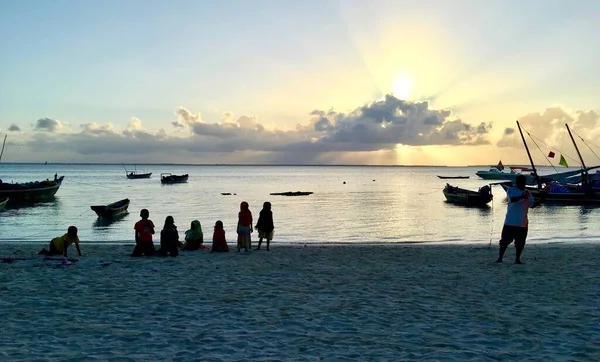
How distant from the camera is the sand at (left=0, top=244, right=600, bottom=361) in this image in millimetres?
6641

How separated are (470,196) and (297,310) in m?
50.2

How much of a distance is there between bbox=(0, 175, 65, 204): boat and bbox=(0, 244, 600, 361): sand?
43962 millimetres

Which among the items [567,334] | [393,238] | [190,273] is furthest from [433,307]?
[393,238]

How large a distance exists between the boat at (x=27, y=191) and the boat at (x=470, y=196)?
4690 cm

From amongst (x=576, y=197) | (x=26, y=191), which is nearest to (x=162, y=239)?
(x=26, y=191)

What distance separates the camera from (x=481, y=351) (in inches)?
260

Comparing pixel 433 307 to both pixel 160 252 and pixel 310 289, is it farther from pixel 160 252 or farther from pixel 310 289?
pixel 160 252

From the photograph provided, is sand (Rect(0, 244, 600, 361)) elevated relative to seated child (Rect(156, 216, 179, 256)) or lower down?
lower down

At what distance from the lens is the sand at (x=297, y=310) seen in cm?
664

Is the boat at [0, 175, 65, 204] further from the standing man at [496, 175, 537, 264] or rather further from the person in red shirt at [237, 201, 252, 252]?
the standing man at [496, 175, 537, 264]

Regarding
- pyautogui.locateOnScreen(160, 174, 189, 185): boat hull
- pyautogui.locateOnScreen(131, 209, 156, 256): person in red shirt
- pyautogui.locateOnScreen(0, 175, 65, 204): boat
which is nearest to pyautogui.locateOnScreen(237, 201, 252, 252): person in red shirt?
pyautogui.locateOnScreen(131, 209, 156, 256): person in red shirt

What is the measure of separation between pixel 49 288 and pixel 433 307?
7.59m

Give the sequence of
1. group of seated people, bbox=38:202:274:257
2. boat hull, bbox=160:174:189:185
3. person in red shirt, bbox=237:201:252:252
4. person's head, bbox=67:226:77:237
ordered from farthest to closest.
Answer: boat hull, bbox=160:174:189:185, person in red shirt, bbox=237:201:252:252, group of seated people, bbox=38:202:274:257, person's head, bbox=67:226:77:237

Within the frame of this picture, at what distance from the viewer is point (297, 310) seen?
8.70 metres
